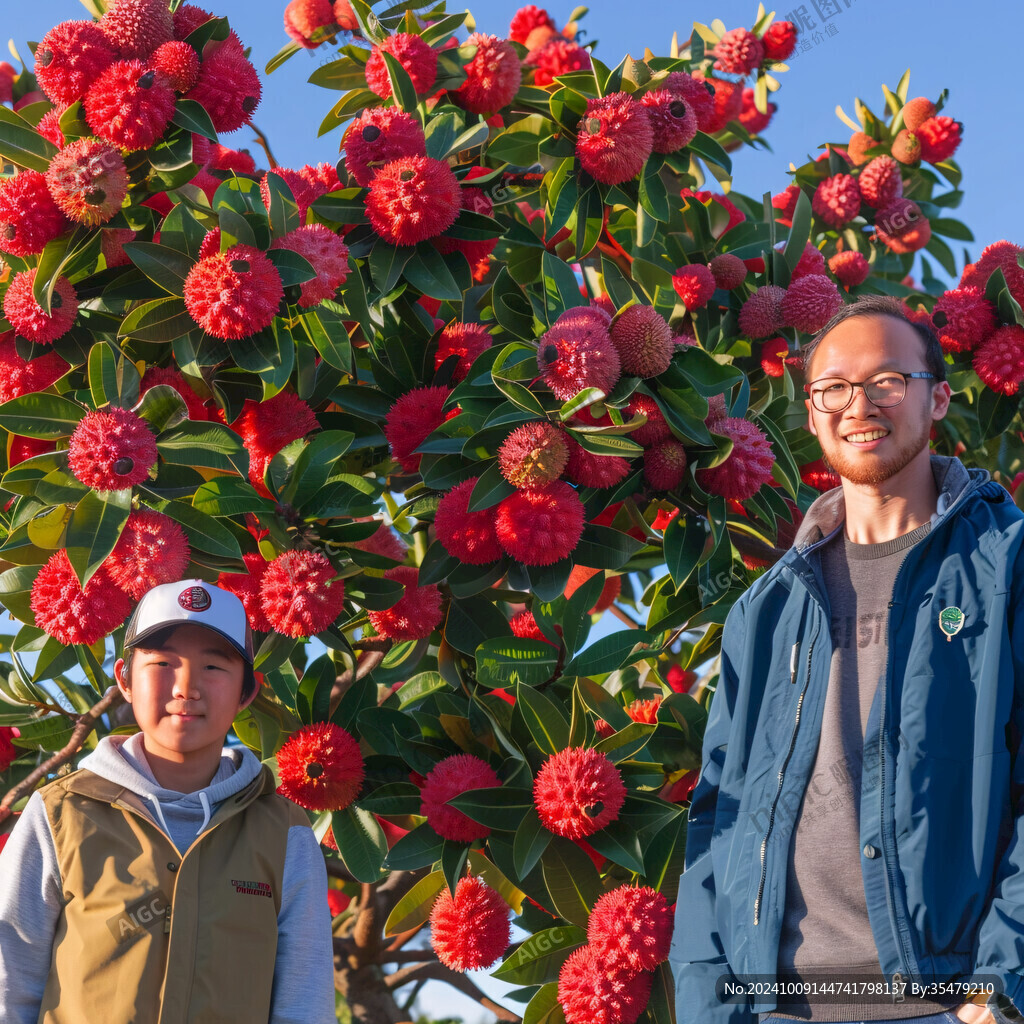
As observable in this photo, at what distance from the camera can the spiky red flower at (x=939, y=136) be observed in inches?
161

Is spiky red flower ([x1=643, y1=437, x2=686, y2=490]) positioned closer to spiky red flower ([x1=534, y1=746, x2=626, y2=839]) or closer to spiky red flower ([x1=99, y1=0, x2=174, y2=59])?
spiky red flower ([x1=534, y1=746, x2=626, y2=839])

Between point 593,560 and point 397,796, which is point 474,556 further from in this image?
point 397,796

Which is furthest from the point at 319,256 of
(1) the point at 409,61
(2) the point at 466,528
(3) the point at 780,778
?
(3) the point at 780,778

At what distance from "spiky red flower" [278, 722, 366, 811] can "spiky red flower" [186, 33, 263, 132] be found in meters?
1.40

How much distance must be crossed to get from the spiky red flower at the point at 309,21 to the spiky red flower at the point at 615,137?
1.06 meters

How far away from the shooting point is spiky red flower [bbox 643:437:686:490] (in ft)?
7.91

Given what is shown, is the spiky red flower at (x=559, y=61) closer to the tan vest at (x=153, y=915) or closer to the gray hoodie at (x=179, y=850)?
the gray hoodie at (x=179, y=850)

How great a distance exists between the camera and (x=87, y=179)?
7.79 feet

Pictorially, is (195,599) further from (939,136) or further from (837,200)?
(939,136)

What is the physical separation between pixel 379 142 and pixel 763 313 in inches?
45.2

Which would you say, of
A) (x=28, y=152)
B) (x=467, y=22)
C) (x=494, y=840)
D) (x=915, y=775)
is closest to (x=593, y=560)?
(x=494, y=840)

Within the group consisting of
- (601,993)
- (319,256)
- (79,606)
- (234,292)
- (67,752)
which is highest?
(319,256)

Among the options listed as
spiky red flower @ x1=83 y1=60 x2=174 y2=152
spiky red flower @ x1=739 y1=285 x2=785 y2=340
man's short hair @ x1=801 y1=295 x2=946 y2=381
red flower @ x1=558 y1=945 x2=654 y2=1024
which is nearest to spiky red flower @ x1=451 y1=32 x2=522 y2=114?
spiky red flower @ x1=739 y1=285 x2=785 y2=340

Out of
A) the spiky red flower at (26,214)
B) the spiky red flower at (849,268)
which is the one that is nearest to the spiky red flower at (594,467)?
the spiky red flower at (26,214)
